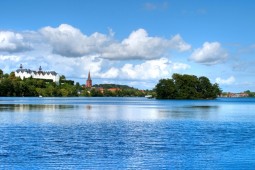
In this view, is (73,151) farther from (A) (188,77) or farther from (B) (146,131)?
(A) (188,77)

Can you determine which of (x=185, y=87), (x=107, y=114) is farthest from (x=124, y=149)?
(x=185, y=87)

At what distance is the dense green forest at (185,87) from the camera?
594 feet

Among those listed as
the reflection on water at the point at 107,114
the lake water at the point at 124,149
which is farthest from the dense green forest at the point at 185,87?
the lake water at the point at 124,149

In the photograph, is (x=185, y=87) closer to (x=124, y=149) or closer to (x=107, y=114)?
(x=107, y=114)

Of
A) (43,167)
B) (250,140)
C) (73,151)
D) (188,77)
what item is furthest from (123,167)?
(188,77)

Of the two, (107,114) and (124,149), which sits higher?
(107,114)

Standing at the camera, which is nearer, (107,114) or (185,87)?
(107,114)

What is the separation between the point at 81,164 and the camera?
71.2 feet

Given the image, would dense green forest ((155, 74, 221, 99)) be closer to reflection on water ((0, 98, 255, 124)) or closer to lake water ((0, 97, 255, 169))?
reflection on water ((0, 98, 255, 124))

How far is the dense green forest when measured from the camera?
594 ft

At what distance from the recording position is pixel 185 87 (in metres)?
183

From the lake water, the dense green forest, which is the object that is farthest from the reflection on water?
the dense green forest

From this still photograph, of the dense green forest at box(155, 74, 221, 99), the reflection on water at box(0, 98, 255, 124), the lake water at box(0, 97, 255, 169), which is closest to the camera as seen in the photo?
the lake water at box(0, 97, 255, 169)

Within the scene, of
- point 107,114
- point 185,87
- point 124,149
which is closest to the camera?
point 124,149
